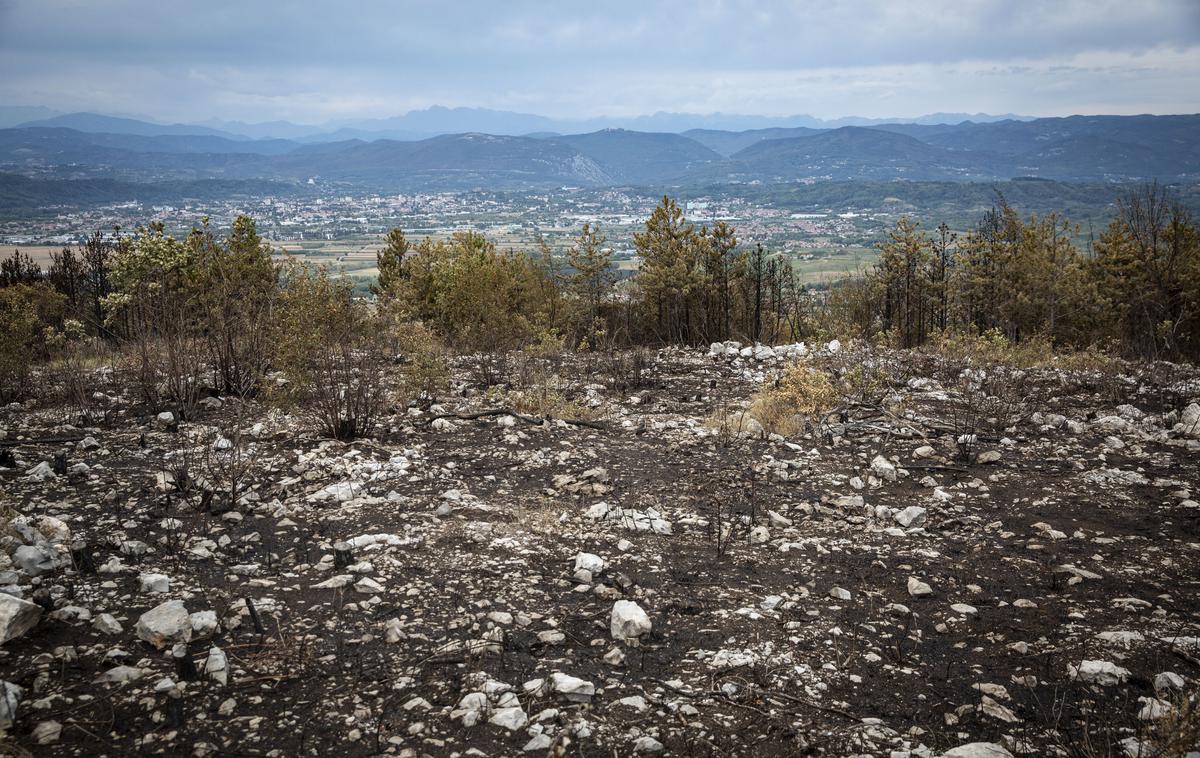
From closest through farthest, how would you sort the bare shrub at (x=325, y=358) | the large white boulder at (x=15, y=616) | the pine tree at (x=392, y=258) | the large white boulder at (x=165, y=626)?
1. the large white boulder at (x=15, y=616)
2. the large white boulder at (x=165, y=626)
3. the bare shrub at (x=325, y=358)
4. the pine tree at (x=392, y=258)

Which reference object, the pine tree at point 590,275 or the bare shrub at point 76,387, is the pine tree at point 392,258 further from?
the bare shrub at point 76,387

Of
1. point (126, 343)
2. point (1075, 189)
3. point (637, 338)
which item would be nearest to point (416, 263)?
point (637, 338)

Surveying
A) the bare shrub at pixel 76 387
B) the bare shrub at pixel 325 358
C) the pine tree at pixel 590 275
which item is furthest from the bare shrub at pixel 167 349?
the pine tree at pixel 590 275

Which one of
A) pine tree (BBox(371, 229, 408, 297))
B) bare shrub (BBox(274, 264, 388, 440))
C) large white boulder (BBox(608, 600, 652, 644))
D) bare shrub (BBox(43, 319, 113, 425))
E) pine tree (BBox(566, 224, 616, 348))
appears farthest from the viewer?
pine tree (BBox(371, 229, 408, 297))

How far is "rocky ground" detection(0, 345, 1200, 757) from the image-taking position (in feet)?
9.80

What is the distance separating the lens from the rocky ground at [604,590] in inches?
118

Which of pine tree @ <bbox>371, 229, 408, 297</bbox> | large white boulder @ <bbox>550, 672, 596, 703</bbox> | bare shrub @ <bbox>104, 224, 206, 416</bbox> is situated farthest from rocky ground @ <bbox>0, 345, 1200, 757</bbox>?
pine tree @ <bbox>371, 229, 408, 297</bbox>

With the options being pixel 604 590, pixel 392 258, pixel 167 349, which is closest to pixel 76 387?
pixel 167 349

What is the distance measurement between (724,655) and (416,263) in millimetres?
22861

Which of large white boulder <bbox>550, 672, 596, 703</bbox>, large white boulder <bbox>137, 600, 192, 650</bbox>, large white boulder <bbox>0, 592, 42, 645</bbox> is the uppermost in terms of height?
large white boulder <bbox>0, 592, 42, 645</bbox>

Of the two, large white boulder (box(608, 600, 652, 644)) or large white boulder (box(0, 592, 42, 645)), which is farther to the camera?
large white boulder (box(608, 600, 652, 644))

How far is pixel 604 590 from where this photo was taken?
4.33 metres

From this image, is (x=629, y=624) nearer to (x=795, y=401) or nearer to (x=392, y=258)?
(x=795, y=401)

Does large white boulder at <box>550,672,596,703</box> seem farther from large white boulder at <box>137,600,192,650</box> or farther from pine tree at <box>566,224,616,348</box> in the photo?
pine tree at <box>566,224,616,348</box>
